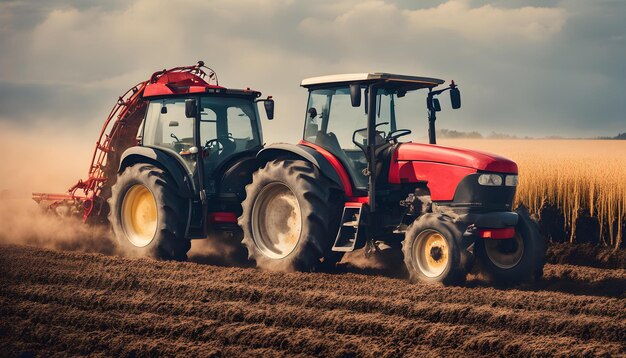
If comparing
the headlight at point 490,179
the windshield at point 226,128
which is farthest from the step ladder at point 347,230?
the windshield at point 226,128

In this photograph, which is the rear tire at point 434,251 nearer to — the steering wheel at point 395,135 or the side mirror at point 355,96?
the steering wheel at point 395,135

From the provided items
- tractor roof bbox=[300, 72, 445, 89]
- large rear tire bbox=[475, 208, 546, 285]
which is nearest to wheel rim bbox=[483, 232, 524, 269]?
large rear tire bbox=[475, 208, 546, 285]

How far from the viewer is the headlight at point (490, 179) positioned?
1001cm

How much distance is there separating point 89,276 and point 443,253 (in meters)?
4.13

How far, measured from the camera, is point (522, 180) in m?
14.6

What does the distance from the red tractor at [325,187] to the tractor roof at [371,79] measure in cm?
2

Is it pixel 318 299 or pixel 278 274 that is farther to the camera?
pixel 278 274

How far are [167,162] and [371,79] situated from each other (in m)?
3.46

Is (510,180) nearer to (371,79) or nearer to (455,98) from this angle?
(455,98)

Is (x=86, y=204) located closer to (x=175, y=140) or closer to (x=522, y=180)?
(x=175, y=140)

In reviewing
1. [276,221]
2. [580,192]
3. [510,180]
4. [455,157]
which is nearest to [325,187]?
[276,221]

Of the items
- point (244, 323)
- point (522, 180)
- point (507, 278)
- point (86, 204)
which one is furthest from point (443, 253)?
point (86, 204)

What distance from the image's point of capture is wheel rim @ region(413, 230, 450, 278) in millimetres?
9711

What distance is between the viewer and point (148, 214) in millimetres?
12758
